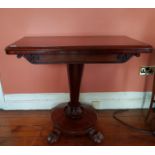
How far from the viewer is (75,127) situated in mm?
1369

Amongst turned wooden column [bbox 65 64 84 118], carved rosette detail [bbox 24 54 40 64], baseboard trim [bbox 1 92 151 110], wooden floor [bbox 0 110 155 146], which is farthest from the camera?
baseboard trim [bbox 1 92 151 110]

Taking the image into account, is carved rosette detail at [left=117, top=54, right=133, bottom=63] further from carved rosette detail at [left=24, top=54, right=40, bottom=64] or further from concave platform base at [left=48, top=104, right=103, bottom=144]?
concave platform base at [left=48, top=104, right=103, bottom=144]

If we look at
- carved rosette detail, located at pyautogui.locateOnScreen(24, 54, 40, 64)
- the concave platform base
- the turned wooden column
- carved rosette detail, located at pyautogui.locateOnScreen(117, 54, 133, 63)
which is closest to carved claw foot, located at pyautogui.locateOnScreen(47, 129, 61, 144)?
the concave platform base

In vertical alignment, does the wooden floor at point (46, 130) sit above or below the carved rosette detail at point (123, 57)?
below

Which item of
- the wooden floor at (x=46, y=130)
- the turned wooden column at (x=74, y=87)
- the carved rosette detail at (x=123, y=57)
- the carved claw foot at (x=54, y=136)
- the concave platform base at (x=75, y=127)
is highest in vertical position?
the carved rosette detail at (x=123, y=57)

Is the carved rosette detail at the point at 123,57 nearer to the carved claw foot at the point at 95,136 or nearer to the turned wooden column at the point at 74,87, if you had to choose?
the turned wooden column at the point at 74,87

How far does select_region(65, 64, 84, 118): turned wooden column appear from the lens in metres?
1.25

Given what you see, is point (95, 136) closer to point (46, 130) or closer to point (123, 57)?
point (46, 130)

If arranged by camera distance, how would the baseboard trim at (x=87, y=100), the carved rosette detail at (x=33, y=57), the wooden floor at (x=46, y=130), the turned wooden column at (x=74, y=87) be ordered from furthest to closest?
the baseboard trim at (x=87, y=100) < the wooden floor at (x=46, y=130) < the turned wooden column at (x=74, y=87) < the carved rosette detail at (x=33, y=57)

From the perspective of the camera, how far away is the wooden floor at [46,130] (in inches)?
54.0

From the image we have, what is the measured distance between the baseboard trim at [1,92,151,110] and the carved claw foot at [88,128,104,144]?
44 centimetres

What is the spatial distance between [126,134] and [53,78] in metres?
0.83

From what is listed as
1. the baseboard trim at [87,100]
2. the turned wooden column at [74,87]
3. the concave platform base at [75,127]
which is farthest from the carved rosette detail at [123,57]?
the baseboard trim at [87,100]
